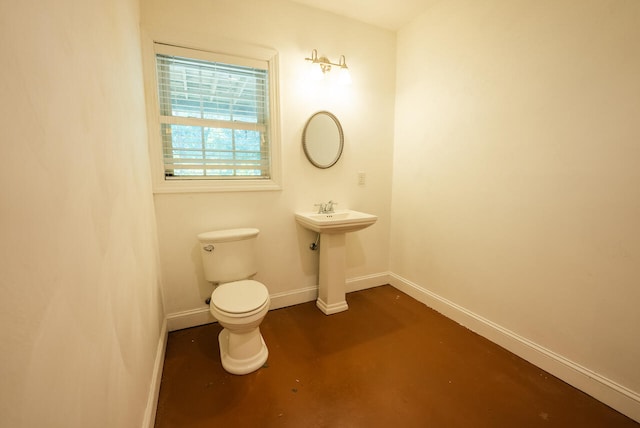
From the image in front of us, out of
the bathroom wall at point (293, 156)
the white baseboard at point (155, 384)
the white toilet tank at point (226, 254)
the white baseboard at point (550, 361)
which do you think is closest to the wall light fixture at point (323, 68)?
the bathroom wall at point (293, 156)

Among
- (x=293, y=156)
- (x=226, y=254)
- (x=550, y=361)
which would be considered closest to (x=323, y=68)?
(x=293, y=156)

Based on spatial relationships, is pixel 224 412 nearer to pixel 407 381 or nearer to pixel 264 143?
pixel 407 381

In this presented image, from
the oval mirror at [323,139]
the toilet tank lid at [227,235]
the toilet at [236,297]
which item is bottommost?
the toilet at [236,297]

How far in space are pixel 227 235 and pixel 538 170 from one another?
6.82 feet

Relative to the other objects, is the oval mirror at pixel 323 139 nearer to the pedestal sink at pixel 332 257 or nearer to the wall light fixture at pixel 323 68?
the wall light fixture at pixel 323 68

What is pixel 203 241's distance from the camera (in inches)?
74.0

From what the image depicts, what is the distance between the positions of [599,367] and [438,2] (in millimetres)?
2718

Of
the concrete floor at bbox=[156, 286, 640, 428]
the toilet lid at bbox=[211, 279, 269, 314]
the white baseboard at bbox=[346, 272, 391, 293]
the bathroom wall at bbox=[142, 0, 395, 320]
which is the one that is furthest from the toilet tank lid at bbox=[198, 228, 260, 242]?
the white baseboard at bbox=[346, 272, 391, 293]

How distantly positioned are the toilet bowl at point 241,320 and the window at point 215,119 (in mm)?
821

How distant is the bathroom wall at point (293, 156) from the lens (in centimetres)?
193

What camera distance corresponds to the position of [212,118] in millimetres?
2033

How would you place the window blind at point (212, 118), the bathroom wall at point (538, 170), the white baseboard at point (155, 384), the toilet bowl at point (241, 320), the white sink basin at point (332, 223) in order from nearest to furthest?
the white baseboard at point (155, 384), the bathroom wall at point (538, 170), the toilet bowl at point (241, 320), the window blind at point (212, 118), the white sink basin at point (332, 223)

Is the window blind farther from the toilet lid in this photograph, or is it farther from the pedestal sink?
the toilet lid

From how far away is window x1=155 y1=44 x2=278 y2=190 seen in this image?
191 cm
